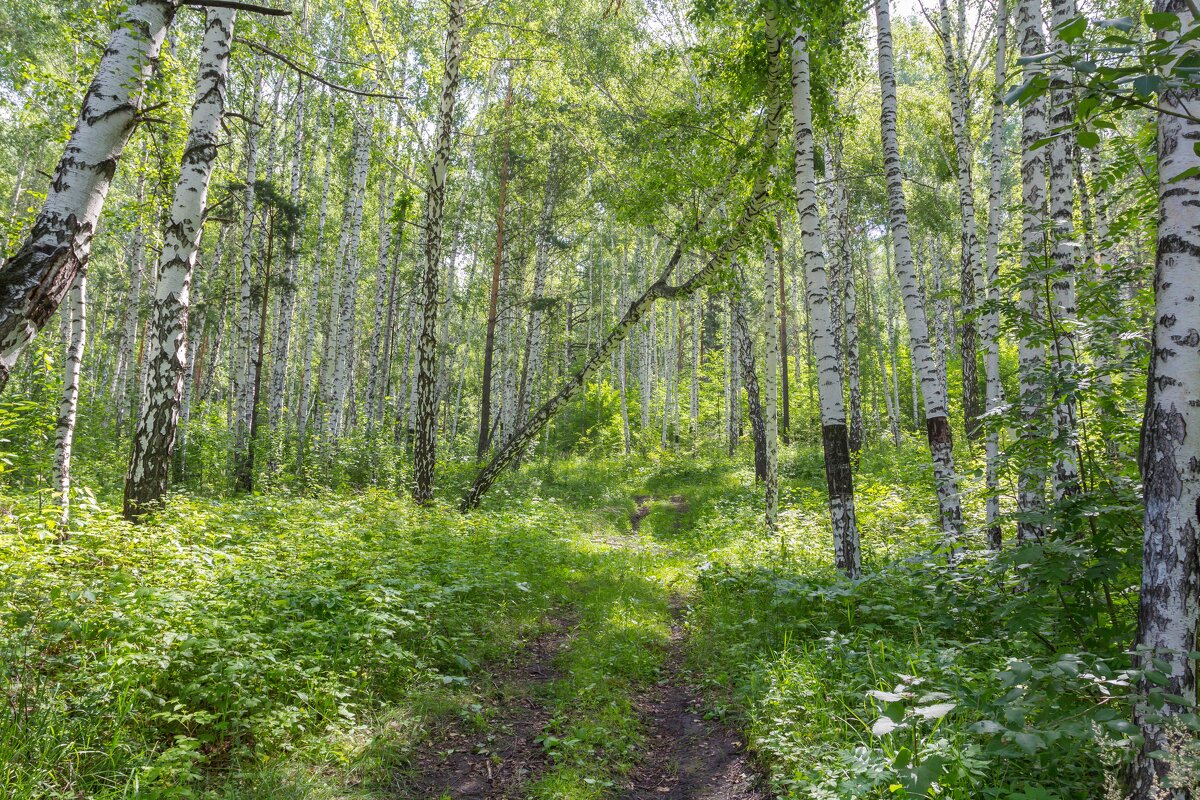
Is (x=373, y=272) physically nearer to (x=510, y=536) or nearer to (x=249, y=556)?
(x=510, y=536)

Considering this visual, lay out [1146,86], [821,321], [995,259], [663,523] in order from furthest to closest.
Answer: [663,523]
[995,259]
[821,321]
[1146,86]

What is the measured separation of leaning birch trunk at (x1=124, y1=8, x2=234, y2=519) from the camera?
6410 millimetres

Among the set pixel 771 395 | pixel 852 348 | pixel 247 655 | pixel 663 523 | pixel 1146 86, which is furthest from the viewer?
pixel 852 348

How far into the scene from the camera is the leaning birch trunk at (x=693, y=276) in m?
7.82

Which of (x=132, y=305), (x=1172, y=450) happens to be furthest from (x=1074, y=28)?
(x=132, y=305)

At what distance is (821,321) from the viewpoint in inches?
273

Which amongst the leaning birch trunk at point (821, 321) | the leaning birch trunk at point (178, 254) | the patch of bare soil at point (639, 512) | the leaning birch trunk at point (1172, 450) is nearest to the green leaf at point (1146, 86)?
the leaning birch trunk at point (1172, 450)

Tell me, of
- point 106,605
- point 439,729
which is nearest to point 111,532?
point 106,605

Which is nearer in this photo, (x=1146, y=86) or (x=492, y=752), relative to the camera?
(x=1146, y=86)

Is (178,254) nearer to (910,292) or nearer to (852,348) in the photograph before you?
(910,292)

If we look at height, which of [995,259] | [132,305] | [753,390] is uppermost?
[132,305]

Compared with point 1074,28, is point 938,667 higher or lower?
lower

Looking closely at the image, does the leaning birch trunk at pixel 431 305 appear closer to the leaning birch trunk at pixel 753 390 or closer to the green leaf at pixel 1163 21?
the leaning birch trunk at pixel 753 390

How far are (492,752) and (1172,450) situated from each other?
4123mm
